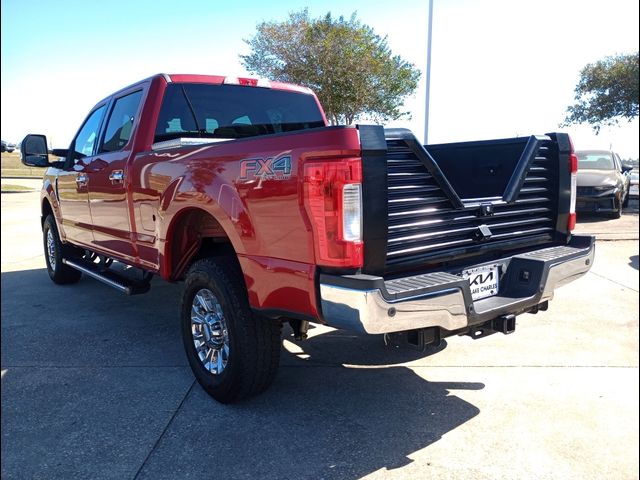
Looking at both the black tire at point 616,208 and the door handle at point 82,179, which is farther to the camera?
the black tire at point 616,208

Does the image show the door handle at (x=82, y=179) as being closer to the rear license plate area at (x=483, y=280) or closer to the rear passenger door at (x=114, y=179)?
the rear passenger door at (x=114, y=179)

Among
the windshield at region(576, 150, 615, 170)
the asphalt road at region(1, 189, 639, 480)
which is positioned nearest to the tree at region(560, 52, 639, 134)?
the windshield at region(576, 150, 615, 170)

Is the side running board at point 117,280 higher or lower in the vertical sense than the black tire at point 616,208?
higher

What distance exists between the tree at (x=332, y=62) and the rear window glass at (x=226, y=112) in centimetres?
840

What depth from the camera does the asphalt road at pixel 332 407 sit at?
2.68 m

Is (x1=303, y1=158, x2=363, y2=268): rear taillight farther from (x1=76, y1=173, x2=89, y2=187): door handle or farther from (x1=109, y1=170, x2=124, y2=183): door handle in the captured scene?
(x1=76, y1=173, x2=89, y2=187): door handle

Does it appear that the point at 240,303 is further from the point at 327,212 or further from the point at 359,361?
the point at 359,361

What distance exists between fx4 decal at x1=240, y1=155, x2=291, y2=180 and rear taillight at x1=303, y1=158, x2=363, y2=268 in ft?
0.49

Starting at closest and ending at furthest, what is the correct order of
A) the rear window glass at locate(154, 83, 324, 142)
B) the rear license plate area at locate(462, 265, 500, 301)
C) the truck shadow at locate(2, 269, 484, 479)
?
the truck shadow at locate(2, 269, 484, 479) → the rear license plate area at locate(462, 265, 500, 301) → the rear window glass at locate(154, 83, 324, 142)

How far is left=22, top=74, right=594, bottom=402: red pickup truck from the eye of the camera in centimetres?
251

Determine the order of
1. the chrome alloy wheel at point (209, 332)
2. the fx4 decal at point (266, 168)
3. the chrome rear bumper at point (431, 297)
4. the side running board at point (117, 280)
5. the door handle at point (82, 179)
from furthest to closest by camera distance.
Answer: the door handle at point (82, 179) → the side running board at point (117, 280) → the chrome alloy wheel at point (209, 332) → the fx4 decal at point (266, 168) → the chrome rear bumper at point (431, 297)

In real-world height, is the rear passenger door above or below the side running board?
above

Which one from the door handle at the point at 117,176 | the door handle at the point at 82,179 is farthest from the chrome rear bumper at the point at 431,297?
the door handle at the point at 82,179

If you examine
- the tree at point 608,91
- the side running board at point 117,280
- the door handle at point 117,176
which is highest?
the tree at point 608,91
